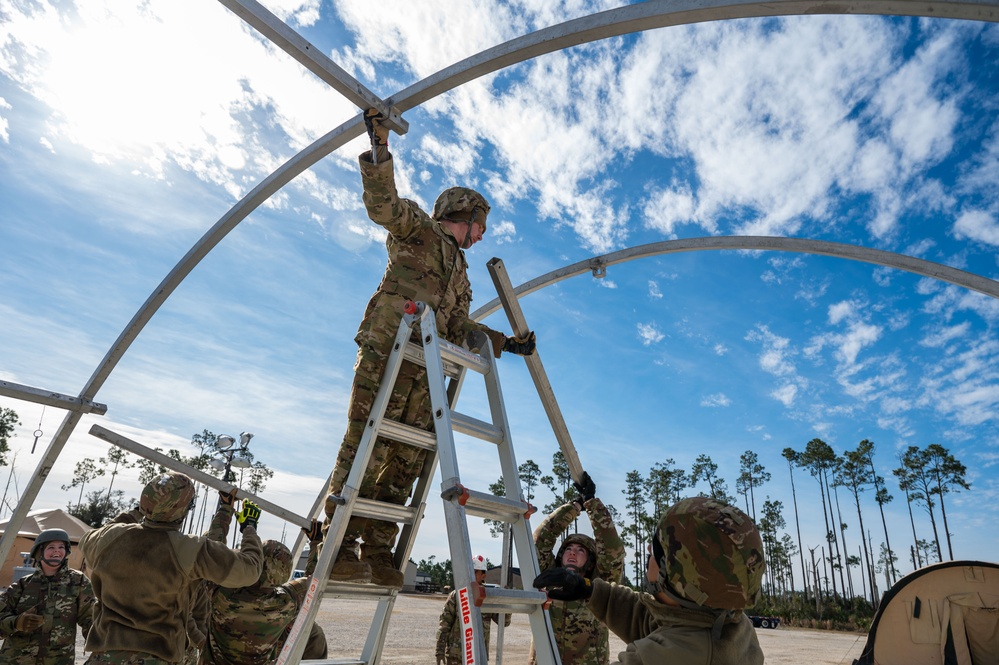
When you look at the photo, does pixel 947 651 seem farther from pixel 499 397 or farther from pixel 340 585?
pixel 340 585

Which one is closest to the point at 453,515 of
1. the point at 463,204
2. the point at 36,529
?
the point at 463,204

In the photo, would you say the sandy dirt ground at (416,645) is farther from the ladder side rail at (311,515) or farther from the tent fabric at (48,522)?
the tent fabric at (48,522)

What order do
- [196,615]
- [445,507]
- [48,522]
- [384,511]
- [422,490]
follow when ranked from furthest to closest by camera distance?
[48,522]
[196,615]
[422,490]
[384,511]
[445,507]

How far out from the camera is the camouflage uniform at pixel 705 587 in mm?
2061

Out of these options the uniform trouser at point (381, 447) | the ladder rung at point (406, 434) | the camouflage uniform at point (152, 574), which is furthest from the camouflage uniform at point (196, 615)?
the ladder rung at point (406, 434)

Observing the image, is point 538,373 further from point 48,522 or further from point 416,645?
point 48,522

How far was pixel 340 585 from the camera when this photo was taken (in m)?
3.54

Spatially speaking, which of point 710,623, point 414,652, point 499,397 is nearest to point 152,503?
point 499,397

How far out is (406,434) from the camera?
371 centimetres

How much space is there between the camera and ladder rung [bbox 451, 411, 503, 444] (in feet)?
11.5

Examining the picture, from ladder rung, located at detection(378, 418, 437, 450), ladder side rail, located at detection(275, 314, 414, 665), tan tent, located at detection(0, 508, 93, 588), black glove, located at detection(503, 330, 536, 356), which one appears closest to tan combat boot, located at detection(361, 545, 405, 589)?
ladder side rail, located at detection(275, 314, 414, 665)

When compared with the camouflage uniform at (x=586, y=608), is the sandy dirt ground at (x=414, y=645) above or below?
below

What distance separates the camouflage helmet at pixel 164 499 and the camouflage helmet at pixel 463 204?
8.61 ft

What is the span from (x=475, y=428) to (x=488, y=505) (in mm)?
566
